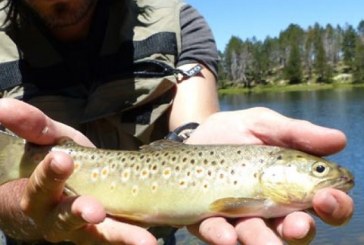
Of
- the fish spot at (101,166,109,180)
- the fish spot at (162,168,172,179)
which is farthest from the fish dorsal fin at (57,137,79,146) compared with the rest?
the fish spot at (162,168,172,179)

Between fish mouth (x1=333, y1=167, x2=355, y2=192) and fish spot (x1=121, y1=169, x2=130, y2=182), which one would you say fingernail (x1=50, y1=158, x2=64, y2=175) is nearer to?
fish spot (x1=121, y1=169, x2=130, y2=182)

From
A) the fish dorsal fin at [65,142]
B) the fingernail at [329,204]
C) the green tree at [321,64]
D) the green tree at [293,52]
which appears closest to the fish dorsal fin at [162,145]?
the fish dorsal fin at [65,142]

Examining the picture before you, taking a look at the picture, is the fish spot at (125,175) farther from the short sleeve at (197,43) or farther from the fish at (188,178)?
the short sleeve at (197,43)

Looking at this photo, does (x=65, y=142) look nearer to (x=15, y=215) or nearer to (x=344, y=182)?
(x=15, y=215)

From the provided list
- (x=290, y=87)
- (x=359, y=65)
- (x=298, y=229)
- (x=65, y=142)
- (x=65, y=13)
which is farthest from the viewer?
(x=290, y=87)

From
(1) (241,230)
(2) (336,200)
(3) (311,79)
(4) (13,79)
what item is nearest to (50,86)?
(4) (13,79)

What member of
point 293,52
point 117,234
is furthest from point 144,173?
point 293,52
